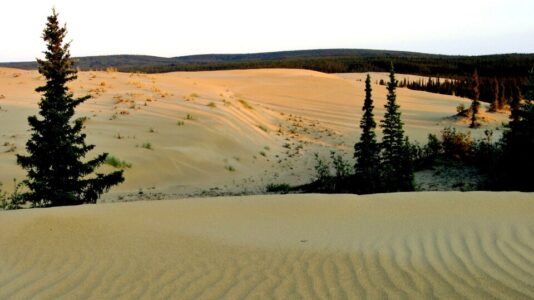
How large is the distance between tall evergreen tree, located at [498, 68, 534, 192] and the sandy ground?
6400 millimetres

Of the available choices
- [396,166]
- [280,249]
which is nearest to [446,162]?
[396,166]

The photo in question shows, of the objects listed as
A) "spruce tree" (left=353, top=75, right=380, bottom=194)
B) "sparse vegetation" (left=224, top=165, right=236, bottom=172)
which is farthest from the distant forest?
"spruce tree" (left=353, top=75, right=380, bottom=194)

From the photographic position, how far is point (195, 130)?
2311 centimetres

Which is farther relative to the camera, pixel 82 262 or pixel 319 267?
pixel 82 262

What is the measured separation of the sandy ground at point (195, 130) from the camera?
17.1 m

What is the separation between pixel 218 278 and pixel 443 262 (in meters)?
1.95

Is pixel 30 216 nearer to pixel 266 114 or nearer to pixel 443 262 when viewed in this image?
pixel 443 262

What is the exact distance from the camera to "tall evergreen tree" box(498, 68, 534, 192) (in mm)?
12617

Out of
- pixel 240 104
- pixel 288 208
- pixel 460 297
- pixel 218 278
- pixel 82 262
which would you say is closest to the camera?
pixel 460 297

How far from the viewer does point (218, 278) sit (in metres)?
4.48

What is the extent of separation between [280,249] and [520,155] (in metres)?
10.3

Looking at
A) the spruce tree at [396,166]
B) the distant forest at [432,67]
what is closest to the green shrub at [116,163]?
the spruce tree at [396,166]

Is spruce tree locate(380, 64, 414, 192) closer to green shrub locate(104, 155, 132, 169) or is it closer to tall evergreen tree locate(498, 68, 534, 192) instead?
tall evergreen tree locate(498, 68, 534, 192)

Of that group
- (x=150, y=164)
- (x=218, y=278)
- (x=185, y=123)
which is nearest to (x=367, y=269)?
(x=218, y=278)
